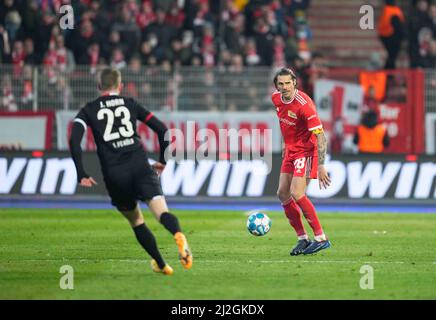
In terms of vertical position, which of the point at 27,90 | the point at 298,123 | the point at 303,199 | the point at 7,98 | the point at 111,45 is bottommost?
the point at 303,199

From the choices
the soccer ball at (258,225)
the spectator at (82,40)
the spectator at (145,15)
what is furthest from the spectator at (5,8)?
the soccer ball at (258,225)

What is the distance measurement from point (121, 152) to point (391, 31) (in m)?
15.6

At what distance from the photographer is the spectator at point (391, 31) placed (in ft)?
84.4

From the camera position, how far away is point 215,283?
11164 millimetres

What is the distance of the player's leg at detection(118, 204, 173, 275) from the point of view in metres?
11.4

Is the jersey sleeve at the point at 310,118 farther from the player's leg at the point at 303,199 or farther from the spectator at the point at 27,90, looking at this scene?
the spectator at the point at 27,90

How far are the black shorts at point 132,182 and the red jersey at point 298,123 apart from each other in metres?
2.74

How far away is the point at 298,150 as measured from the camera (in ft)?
44.9

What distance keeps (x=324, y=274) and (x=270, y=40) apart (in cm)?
1448

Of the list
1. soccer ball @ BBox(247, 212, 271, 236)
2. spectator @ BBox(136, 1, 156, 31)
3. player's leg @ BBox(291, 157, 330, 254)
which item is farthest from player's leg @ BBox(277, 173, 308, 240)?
spectator @ BBox(136, 1, 156, 31)

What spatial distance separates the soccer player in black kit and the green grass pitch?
80cm

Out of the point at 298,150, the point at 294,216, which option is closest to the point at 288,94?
the point at 298,150

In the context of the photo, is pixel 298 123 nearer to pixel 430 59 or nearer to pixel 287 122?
pixel 287 122
